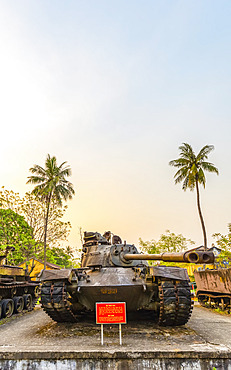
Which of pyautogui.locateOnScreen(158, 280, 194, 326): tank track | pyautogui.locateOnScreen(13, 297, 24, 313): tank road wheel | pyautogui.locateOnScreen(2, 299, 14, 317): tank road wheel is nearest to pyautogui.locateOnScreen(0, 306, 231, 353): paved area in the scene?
pyautogui.locateOnScreen(158, 280, 194, 326): tank track

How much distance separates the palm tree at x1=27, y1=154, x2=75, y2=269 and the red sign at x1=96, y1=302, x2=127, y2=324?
68.0ft

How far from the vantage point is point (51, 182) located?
27297mm

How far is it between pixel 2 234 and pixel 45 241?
11.8 ft

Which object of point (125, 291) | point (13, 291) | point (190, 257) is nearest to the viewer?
point (190, 257)

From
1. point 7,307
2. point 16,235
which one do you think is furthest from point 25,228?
point 7,307

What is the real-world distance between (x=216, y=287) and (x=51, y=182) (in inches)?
736

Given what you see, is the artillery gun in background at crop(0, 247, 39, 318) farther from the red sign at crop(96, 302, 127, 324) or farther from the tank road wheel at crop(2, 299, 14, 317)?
the red sign at crop(96, 302, 127, 324)

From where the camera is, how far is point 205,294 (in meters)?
14.0

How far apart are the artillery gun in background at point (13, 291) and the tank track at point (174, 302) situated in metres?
5.99

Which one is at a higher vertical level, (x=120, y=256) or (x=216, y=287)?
(x=120, y=256)

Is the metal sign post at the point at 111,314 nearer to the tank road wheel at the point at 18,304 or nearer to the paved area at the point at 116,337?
the paved area at the point at 116,337

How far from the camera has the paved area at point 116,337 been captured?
18.6 ft

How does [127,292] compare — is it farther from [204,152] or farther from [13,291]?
[204,152]

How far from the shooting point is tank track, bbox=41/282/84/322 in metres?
7.71
